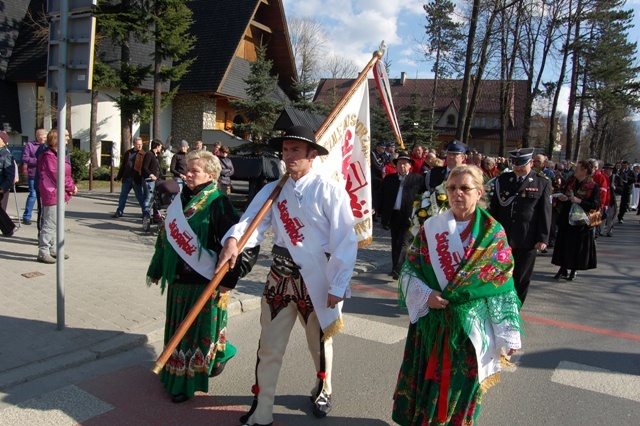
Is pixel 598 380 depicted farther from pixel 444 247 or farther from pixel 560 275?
pixel 560 275

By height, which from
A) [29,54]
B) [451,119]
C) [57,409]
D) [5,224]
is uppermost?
[451,119]

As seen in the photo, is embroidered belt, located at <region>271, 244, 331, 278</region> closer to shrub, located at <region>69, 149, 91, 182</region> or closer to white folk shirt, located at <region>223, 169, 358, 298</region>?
white folk shirt, located at <region>223, 169, 358, 298</region>

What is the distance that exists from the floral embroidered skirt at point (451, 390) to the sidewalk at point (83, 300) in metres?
2.81

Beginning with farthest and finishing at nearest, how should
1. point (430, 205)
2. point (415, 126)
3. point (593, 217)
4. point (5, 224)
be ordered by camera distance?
point (415, 126) → point (5, 224) → point (593, 217) → point (430, 205)

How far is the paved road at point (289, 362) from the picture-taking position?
3621mm

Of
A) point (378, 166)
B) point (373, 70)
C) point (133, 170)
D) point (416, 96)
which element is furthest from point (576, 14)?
point (373, 70)

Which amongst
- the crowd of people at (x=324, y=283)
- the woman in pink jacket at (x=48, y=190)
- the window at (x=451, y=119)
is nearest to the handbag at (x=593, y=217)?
the crowd of people at (x=324, y=283)

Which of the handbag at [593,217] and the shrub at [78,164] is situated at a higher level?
the shrub at [78,164]

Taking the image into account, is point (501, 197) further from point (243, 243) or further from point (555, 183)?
point (555, 183)

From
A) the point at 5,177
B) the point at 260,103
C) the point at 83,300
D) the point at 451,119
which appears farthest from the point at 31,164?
the point at 451,119

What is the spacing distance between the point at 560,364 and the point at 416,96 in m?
26.4

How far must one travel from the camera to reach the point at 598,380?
438 centimetres

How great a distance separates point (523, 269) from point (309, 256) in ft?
11.1

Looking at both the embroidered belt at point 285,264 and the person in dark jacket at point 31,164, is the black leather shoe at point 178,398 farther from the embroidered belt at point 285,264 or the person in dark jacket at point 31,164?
the person in dark jacket at point 31,164
